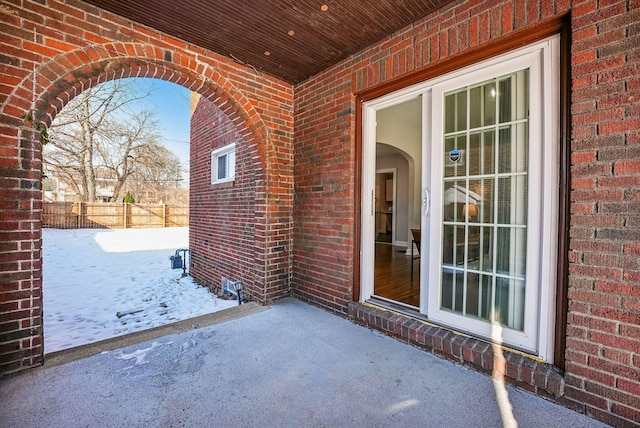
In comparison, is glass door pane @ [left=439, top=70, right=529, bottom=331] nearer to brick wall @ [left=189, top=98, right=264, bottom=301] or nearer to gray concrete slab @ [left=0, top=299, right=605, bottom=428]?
gray concrete slab @ [left=0, top=299, right=605, bottom=428]

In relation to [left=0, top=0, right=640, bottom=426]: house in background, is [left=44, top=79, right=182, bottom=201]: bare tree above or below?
above

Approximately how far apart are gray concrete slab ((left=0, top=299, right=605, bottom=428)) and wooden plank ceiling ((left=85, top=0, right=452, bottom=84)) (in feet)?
8.46

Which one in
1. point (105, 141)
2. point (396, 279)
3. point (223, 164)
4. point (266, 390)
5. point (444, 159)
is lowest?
point (266, 390)

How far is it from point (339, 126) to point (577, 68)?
70.9 inches

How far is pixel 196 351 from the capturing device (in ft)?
7.06

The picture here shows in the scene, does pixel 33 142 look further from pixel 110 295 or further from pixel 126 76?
pixel 110 295

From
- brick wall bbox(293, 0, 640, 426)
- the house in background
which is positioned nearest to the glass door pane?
the house in background

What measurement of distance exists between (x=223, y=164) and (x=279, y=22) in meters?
3.41

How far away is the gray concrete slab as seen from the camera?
146 centimetres

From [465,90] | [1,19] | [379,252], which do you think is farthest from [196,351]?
[379,252]

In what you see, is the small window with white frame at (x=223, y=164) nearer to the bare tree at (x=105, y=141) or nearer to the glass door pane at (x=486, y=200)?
the glass door pane at (x=486, y=200)

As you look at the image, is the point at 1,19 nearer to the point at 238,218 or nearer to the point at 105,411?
the point at 105,411

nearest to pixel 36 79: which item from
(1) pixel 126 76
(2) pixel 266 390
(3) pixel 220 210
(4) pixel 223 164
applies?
(1) pixel 126 76

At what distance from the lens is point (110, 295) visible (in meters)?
4.73
